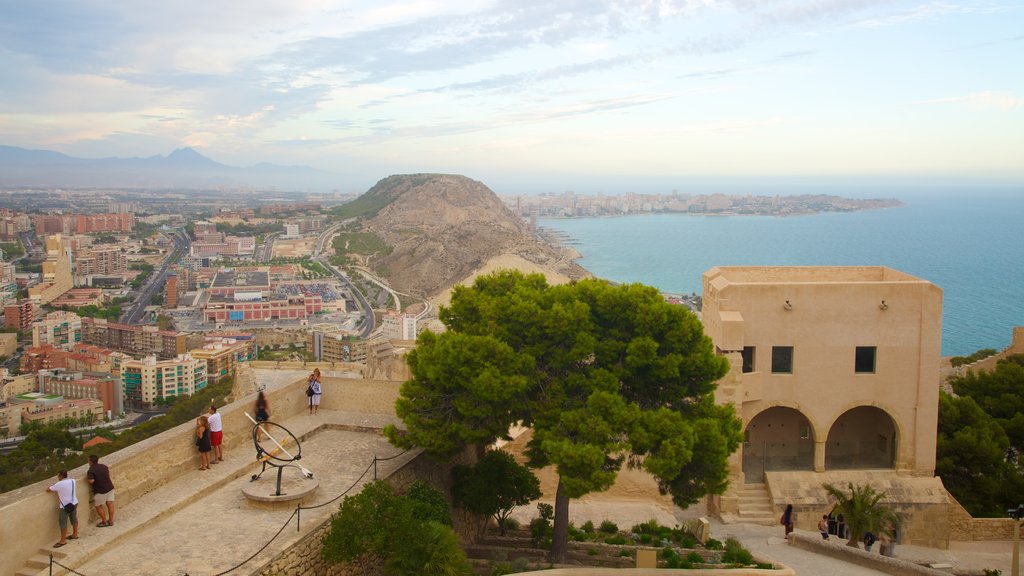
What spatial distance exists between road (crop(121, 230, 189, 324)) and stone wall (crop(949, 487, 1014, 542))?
8490cm

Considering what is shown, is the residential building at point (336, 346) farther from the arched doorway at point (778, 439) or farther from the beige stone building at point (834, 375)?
the beige stone building at point (834, 375)

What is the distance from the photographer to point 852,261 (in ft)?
383

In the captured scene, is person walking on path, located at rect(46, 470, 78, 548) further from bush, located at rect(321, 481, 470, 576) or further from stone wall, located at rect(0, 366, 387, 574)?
bush, located at rect(321, 481, 470, 576)

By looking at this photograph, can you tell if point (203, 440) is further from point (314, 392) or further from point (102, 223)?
point (102, 223)

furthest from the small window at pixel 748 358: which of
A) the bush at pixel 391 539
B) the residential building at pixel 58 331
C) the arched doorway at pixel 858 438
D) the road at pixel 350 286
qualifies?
the residential building at pixel 58 331

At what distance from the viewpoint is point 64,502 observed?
7.21m

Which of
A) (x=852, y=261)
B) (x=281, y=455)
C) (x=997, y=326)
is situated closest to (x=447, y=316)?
(x=281, y=455)

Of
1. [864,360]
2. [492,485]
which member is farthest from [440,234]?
[492,485]

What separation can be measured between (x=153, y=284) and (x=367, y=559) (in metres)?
110

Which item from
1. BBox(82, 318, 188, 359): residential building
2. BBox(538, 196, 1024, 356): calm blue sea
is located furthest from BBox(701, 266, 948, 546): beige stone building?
BBox(82, 318, 188, 359): residential building

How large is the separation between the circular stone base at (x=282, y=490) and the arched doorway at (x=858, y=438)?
33.8 ft

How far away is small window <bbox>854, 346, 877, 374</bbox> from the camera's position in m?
14.4

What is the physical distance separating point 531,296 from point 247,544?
4584 mm

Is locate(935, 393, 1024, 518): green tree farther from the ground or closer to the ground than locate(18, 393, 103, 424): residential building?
farther from the ground
